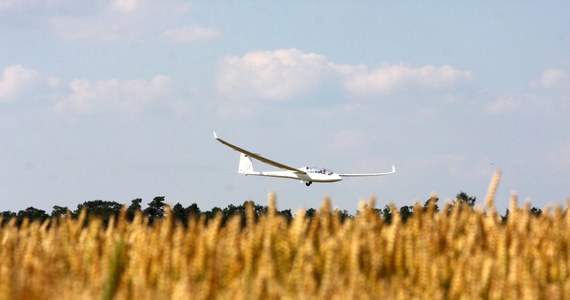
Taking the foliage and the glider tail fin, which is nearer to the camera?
the foliage

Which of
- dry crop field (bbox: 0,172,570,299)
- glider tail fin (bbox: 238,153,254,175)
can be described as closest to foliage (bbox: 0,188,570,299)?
dry crop field (bbox: 0,172,570,299)

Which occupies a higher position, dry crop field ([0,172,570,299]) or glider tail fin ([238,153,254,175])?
glider tail fin ([238,153,254,175])

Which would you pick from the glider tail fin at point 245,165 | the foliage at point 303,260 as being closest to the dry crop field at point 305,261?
the foliage at point 303,260

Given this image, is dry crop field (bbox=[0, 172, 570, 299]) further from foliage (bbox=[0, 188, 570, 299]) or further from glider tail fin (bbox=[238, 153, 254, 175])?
glider tail fin (bbox=[238, 153, 254, 175])

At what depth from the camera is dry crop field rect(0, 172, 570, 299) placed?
15.0ft

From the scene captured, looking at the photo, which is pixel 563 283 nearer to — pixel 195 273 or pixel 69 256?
pixel 195 273

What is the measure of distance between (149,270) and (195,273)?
0.31 metres

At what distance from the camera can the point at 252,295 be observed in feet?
13.5

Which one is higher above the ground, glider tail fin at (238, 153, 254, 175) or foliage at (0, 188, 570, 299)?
glider tail fin at (238, 153, 254, 175)

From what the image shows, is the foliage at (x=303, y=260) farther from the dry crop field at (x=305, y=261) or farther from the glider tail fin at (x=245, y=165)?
the glider tail fin at (x=245, y=165)

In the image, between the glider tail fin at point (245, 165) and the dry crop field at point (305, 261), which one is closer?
the dry crop field at point (305, 261)

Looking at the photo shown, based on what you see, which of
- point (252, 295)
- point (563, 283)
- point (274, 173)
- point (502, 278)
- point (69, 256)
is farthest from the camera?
point (274, 173)

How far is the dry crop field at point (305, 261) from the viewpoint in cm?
458

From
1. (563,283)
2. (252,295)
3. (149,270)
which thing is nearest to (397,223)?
(563,283)
